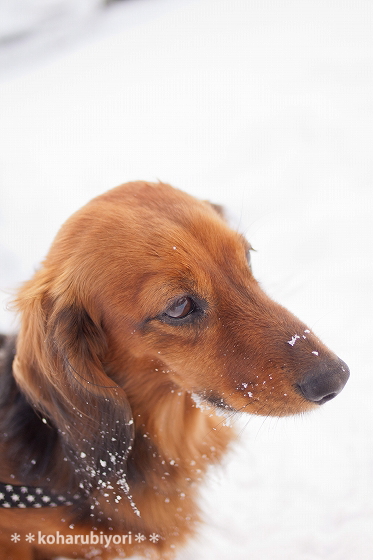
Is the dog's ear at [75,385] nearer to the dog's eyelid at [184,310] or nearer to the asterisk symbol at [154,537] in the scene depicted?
the dog's eyelid at [184,310]

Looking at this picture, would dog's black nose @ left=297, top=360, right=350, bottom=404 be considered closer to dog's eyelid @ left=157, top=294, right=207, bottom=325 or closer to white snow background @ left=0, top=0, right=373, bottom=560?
dog's eyelid @ left=157, top=294, right=207, bottom=325

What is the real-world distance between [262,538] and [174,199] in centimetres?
224

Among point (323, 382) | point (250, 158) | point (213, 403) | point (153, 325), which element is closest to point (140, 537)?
point (213, 403)

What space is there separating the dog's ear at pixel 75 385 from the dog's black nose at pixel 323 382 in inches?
33.4

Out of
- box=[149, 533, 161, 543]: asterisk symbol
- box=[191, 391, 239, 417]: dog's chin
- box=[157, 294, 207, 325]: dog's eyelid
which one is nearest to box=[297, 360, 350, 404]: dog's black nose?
box=[191, 391, 239, 417]: dog's chin

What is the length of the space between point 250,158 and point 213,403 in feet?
10.9

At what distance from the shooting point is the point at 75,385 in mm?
2350

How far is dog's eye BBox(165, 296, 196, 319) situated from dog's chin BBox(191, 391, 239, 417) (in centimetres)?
41

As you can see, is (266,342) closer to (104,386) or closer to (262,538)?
(104,386)

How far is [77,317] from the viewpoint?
241 cm

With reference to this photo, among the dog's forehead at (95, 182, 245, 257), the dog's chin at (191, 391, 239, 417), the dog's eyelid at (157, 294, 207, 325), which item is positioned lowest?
the dog's chin at (191, 391, 239, 417)

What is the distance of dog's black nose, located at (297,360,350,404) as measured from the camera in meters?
2.14

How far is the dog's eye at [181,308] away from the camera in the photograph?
2246mm

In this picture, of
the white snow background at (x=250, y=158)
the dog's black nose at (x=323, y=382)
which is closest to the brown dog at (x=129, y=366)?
the dog's black nose at (x=323, y=382)
